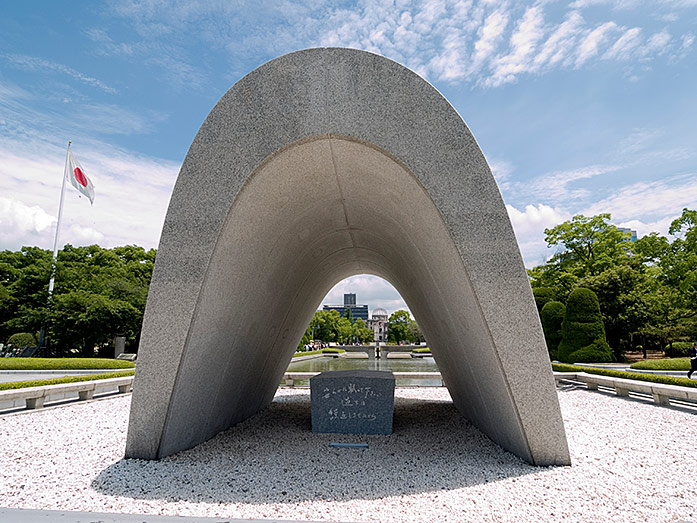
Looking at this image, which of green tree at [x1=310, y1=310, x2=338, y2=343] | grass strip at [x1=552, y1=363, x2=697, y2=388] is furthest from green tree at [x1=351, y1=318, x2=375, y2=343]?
grass strip at [x1=552, y1=363, x2=697, y2=388]

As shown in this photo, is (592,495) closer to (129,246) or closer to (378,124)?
(378,124)

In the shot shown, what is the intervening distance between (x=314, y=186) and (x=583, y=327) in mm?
21522

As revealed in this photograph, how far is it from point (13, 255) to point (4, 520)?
38.6 m

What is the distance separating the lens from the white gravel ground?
3.88 m

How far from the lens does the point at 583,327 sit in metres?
22.8

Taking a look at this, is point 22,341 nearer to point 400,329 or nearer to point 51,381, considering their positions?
point 51,381

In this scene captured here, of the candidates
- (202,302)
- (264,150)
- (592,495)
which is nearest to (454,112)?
(264,150)

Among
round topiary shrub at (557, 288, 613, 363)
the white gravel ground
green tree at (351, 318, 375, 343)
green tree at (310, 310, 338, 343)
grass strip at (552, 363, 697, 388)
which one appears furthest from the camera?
green tree at (351, 318, 375, 343)

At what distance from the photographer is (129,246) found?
3641cm

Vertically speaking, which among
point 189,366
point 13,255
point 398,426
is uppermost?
point 13,255

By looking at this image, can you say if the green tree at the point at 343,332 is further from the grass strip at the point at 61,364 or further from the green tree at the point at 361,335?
the grass strip at the point at 61,364

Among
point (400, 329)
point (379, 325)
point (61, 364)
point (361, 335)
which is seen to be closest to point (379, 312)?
point (379, 325)

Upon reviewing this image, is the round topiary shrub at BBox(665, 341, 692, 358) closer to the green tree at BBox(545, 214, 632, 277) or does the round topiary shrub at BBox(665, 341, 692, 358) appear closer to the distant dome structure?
the green tree at BBox(545, 214, 632, 277)

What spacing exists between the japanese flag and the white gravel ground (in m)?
24.7
